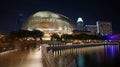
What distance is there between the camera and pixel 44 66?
19297 millimetres

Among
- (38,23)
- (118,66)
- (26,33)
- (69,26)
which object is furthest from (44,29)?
(118,66)

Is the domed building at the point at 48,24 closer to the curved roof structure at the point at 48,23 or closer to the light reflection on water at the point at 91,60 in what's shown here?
the curved roof structure at the point at 48,23

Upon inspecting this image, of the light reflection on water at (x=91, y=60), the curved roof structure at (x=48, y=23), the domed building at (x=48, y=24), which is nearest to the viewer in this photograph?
the light reflection on water at (x=91, y=60)

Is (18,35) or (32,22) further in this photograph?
(32,22)

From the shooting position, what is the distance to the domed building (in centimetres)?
16488

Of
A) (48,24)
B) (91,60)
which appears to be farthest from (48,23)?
(91,60)

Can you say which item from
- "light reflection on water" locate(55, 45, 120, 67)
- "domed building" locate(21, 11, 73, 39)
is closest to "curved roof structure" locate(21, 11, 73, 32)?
"domed building" locate(21, 11, 73, 39)

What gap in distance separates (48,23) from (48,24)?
129cm

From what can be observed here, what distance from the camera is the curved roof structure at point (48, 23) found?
16525cm

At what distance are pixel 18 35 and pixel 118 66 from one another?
77.6 m

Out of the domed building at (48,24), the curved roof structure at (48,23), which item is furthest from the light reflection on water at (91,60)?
the curved roof structure at (48,23)

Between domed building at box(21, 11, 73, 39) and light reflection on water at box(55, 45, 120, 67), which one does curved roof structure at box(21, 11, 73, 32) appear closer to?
domed building at box(21, 11, 73, 39)

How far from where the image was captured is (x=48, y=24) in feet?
545

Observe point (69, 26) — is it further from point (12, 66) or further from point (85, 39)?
point (12, 66)
